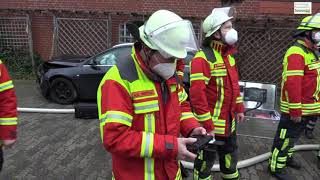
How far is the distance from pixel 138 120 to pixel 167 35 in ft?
1.73

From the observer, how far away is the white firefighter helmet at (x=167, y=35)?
2.22 meters

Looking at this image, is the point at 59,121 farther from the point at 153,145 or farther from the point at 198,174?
the point at 153,145

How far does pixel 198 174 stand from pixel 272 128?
116 inches

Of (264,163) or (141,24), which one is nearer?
(141,24)

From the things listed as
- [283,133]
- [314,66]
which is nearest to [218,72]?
[314,66]

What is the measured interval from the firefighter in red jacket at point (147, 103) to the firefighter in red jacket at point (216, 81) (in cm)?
130

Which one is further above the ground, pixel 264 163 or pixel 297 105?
pixel 297 105

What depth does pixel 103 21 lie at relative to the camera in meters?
13.3

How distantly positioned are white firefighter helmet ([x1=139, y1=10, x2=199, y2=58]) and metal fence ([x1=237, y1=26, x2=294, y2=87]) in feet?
33.9

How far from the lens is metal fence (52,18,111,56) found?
43.9 feet

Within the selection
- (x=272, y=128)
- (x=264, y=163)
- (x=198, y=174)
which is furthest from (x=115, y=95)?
(x=272, y=128)

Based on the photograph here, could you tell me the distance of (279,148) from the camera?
4.92m

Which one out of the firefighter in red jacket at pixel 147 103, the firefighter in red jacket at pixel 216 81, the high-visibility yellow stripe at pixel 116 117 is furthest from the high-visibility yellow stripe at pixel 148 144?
the firefighter in red jacket at pixel 216 81

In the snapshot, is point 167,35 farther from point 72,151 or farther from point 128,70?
point 72,151
